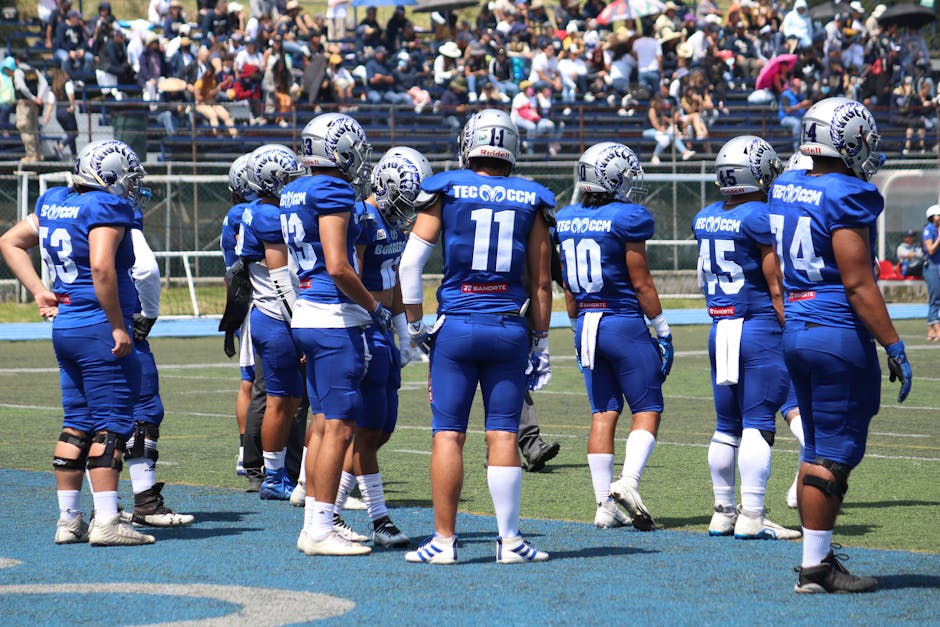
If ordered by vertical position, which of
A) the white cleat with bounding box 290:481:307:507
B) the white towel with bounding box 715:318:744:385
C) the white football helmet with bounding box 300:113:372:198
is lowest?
the white cleat with bounding box 290:481:307:507

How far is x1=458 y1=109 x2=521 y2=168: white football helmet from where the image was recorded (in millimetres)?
6930

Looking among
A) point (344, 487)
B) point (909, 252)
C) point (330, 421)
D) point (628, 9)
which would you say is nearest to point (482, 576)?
point (330, 421)

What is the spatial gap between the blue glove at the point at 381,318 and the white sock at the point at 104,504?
59.9 inches

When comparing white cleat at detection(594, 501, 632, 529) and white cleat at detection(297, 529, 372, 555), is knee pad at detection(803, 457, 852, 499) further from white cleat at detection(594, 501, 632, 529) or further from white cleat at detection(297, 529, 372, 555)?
white cleat at detection(297, 529, 372, 555)

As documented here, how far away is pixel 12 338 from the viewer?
898 inches

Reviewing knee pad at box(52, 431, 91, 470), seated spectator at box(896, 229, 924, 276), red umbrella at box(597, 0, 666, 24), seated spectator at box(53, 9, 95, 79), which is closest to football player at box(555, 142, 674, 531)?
knee pad at box(52, 431, 91, 470)

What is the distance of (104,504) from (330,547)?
46.5 inches

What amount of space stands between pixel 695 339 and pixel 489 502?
13.5m

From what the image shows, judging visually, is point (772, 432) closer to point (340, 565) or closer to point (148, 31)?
point (340, 565)

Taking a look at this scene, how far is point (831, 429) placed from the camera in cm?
611

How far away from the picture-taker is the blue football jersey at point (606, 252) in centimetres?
802

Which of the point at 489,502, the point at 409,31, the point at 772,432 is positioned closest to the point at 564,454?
the point at 489,502

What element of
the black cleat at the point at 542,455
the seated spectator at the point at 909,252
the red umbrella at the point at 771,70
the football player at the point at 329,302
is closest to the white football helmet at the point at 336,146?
the football player at the point at 329,302

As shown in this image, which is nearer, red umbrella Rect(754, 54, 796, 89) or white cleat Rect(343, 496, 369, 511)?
white cleat Rect(343, 496, 369, 511)
